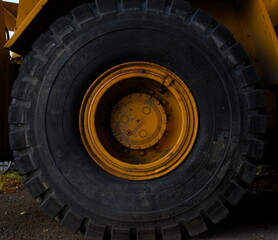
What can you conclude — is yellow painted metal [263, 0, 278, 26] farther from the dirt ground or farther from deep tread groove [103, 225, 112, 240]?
deep tread groove [103, 225, 112, 240]

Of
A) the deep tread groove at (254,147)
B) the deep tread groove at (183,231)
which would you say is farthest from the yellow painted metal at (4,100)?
the deep tread groove at (254,147)

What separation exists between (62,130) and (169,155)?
0.71 meters

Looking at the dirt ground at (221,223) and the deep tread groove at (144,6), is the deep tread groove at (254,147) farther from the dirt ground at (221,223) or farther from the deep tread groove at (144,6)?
the deep tread groove at (144,6)

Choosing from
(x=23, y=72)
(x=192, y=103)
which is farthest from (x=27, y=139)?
(x=192, y=103)

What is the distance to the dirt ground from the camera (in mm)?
2449

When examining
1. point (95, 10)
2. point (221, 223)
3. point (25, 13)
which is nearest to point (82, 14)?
point (95, 10)

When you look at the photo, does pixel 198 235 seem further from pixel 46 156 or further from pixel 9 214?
pixel 9 214

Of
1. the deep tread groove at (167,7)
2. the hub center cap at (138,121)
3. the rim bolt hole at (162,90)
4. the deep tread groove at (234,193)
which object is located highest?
the deep tread groove at (167,7)

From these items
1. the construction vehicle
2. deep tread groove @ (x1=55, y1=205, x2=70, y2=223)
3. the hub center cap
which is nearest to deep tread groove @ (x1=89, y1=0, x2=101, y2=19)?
the construction vehicle

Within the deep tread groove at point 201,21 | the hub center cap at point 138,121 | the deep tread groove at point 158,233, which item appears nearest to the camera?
the deep tread groove at point 158,233

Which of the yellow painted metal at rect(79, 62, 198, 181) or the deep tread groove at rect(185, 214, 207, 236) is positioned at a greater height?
the yellow painted metal at rect(79, 62, 198, 181)

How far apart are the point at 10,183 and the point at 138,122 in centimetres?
342

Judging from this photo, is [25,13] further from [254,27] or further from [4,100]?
[254,27]

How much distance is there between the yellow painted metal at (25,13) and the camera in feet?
8.05
